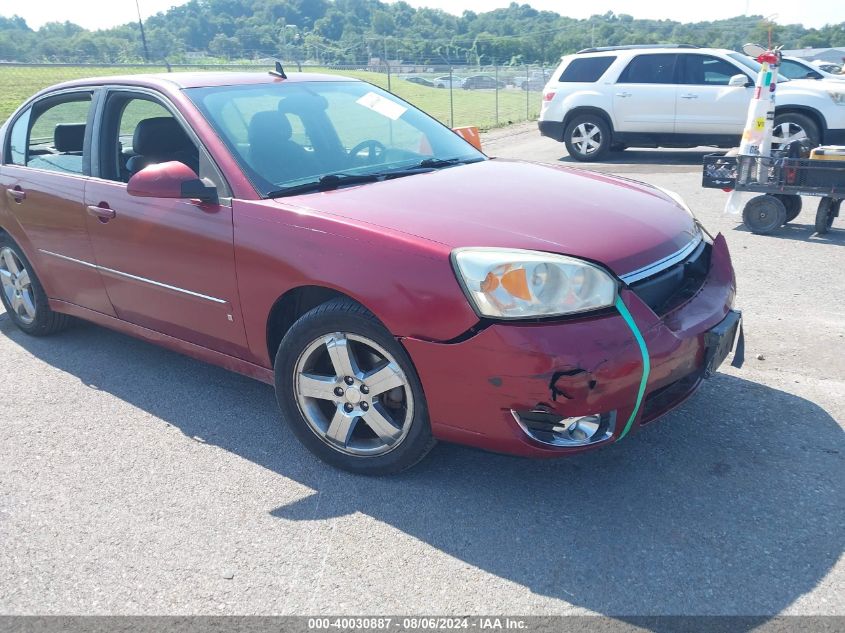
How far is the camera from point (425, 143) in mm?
4398

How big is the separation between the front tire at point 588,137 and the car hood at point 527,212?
375 inches

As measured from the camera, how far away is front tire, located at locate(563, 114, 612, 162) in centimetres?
1300

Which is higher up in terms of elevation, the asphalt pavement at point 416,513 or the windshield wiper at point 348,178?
the windshield wiper at point 348,178

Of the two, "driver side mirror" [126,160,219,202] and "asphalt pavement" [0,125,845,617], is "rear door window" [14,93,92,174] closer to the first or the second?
"driver side mirror" [126,160,219,202]

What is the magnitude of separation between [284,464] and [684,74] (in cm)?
1121

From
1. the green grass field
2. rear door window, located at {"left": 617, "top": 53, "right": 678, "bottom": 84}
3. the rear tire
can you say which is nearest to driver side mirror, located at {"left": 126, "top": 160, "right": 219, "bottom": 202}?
the rear tire

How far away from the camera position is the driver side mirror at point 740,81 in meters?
11.4

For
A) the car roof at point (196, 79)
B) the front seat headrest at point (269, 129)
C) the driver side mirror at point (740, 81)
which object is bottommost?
the driver side mirror at point (740, 81)

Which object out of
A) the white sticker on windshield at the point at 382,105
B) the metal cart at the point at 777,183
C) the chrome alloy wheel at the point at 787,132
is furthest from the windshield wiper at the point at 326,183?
the chrome alloy wheel at the point at 787,132

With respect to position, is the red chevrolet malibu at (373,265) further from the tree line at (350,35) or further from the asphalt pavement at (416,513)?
the tree line at (350,35)

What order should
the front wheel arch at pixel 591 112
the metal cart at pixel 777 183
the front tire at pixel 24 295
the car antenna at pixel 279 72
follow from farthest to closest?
the front wheel arch at pixel 591 112 → the metal cart at pixel 777 183 → the front tire at pixel 24 295 → the car antenna at pixel 279 72

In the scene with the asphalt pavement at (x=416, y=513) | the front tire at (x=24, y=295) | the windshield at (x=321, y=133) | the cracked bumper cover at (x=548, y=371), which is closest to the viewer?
the asphalt pavement at (x=416, y=513)

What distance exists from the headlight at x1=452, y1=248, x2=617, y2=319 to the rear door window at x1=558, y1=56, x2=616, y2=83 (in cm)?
1109

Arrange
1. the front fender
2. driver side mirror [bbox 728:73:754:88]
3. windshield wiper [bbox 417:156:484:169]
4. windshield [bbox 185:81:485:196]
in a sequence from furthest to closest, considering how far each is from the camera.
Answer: driver side mirror [bbox 728:73:754:88] → windshield wiper [bbox 417:156:484:169] → windshield [bbox 185:81:485:196] → the front fender
